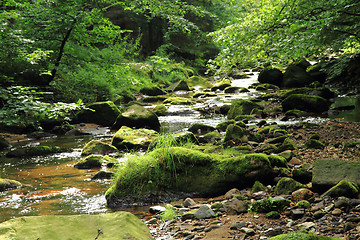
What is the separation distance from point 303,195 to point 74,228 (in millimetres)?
3016

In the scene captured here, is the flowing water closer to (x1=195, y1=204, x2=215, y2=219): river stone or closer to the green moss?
(x1=195, y1=204, x2=215, y2=219): river stone

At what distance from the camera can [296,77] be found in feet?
70.5

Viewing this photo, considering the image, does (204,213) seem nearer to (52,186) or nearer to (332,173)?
(332,173)

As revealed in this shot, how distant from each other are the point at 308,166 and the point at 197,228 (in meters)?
2.75

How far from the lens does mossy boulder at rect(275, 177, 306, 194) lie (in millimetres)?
4600

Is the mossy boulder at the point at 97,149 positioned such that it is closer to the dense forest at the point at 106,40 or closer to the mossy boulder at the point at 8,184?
the dense forest at the point at 106,40

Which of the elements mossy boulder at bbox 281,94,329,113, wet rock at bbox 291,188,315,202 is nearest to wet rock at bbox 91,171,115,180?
wet rock at bbox 291,188,315,202

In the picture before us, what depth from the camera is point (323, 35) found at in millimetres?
8906

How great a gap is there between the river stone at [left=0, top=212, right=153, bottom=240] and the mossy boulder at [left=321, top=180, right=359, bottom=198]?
2.53 metres

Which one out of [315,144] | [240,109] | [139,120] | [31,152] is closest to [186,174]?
[315,144]

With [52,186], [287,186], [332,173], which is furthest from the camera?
[52,186]

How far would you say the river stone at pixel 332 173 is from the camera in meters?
4.31

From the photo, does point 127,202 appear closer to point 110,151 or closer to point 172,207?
point 172,207

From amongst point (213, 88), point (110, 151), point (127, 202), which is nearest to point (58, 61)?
point (110, 151)
